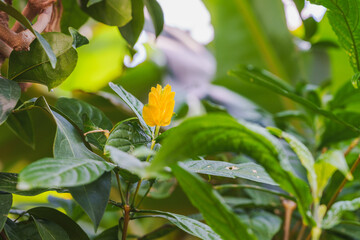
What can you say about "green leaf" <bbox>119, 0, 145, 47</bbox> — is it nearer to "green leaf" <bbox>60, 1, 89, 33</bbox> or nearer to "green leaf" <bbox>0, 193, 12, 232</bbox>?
"green leaf" <bbox>60, 1, 89, 33</bbox>

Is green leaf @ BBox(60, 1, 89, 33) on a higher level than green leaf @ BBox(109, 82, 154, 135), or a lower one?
higher

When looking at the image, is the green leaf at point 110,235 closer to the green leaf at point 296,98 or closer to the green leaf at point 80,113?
the green leaf at point 80,113

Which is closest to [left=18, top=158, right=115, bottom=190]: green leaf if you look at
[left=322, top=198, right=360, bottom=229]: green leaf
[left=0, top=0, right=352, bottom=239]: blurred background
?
[left=322, top=198, right=360, bottom=229]: green leaf

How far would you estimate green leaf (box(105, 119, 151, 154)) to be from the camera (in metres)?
0.41

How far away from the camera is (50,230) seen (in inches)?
17.4

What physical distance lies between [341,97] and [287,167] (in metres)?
0.57

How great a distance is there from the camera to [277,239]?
0.87m

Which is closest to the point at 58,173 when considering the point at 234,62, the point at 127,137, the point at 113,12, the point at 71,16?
the point at 127,137

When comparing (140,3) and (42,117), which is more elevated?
(140,3)

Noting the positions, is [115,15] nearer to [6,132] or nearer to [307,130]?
[6,132]

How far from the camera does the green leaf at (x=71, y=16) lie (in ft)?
2.24

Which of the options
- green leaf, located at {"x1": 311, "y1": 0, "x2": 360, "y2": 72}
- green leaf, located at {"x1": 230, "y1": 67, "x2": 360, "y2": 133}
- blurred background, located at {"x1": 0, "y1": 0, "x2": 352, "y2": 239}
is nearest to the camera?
green leaf, located at {"x1": 311, "y1": 0, "x2": 360, "y2": 72}

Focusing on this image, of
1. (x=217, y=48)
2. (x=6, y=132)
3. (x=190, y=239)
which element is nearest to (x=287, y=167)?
(x=190, y=239)

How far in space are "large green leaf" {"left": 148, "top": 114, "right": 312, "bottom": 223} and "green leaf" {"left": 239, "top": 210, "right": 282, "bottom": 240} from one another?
342 mm
